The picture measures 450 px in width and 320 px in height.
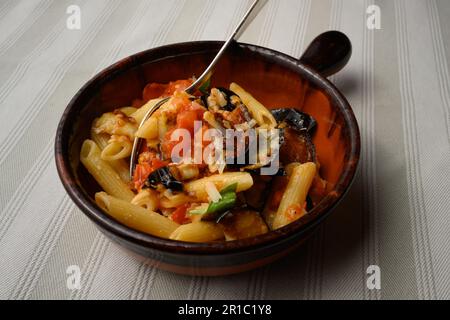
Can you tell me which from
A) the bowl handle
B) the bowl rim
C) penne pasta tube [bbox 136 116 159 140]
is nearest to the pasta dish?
penne pasta tube [bbox 136 116 159 140]

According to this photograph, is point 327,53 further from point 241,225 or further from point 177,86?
point 241,225

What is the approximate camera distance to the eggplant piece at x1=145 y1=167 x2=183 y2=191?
41.9 inches

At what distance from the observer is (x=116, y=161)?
1.20 meters

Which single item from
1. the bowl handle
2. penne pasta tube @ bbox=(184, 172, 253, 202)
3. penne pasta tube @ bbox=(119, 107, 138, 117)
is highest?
the bowl handle

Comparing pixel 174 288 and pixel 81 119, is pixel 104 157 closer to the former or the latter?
pixel 81 119

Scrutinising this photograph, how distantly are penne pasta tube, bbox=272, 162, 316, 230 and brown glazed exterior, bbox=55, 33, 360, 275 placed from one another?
0.07m

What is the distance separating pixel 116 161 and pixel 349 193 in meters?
0.68

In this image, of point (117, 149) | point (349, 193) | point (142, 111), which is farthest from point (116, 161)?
point (349, 193)

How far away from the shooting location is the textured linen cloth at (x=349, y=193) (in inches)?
42.9

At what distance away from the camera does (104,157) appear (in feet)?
3.83

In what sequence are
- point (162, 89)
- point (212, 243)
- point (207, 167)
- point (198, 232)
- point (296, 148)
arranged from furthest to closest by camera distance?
point (162, 89), point (296, 148), point (207, 167), point (198, 232), point (212, 243)

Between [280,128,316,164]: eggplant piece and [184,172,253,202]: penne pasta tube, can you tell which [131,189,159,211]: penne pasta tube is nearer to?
[184,172,253,202]: penne pasta tube
